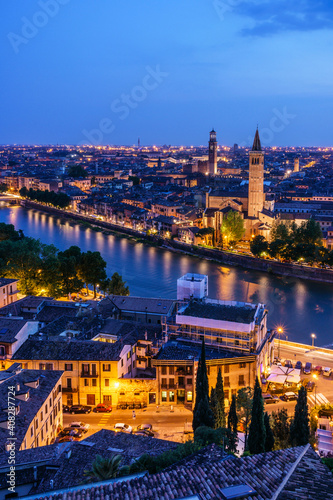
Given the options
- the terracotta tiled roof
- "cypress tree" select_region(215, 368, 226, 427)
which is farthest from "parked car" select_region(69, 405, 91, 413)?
the terracotta tiled roof

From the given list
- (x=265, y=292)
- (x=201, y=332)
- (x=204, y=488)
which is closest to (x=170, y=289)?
(x=265, y=292)

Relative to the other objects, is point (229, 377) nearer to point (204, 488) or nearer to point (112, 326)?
point (112, 326)

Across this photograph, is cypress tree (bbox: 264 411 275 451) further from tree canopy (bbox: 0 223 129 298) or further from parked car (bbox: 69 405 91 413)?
tree canopy (bbox: 0 223 129 298)

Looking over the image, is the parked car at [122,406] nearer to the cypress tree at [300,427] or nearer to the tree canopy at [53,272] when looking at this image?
the cypress tree at [300,427]

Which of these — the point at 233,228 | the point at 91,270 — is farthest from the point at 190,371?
the point at 233,228

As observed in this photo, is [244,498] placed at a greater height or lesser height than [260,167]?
lesser

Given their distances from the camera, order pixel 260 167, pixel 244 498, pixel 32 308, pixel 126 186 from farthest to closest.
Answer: pixel 126 186 → pixel 260 167 → pixel 32 308 → pixel 244 498
